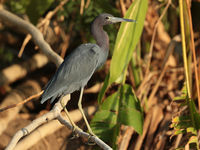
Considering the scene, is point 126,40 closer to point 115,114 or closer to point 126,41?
point 126,41

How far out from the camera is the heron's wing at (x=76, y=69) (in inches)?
98.2

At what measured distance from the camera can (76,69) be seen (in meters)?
2.55

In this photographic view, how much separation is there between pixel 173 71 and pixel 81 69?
1.57 m

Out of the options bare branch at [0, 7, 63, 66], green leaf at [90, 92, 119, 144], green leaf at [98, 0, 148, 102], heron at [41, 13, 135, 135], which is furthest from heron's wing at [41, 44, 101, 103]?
green leaf at [90, 92, 119, 144]

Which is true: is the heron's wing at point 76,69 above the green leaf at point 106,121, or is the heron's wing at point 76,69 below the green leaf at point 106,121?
above

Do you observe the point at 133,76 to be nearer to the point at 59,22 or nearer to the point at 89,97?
the point at 89,97

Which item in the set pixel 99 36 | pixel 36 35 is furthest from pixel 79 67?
pixel 36 35

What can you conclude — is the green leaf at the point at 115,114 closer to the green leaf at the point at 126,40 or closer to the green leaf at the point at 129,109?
the green leaf at the point at 129,109

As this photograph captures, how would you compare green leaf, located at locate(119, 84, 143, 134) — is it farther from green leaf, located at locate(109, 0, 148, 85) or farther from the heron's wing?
the heron's wing

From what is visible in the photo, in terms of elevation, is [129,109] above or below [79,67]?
below

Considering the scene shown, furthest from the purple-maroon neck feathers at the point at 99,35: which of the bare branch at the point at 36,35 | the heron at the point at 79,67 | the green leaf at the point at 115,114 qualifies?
the green leaf at the point at 115,114

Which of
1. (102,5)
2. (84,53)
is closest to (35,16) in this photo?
(102,5)

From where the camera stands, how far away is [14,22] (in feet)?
11.3

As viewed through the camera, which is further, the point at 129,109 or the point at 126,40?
the point at 129,109
